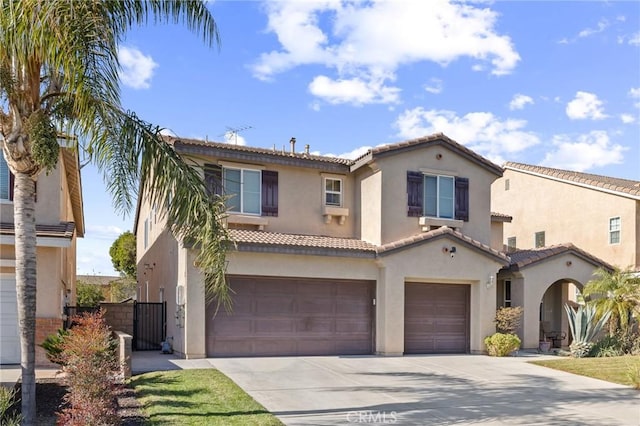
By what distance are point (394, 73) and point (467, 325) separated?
9499 mm

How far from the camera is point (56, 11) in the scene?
28.3ft

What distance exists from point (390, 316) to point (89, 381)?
11.1 metres

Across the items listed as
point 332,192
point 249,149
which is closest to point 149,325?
point 249,149

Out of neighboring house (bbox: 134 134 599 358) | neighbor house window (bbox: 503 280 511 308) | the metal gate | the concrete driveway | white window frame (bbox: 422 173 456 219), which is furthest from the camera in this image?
neighbor house window (bbox: 503 280 511 308)

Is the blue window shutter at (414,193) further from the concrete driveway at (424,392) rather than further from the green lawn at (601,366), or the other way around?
the green lawn at (601,366)

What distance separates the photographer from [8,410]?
1098 cm

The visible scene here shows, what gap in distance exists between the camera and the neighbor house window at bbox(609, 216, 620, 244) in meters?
25.2

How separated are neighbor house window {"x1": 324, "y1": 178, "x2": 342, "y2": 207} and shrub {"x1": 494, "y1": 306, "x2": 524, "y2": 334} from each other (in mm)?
7064

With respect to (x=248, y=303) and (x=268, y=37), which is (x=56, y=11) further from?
(x=248, y=303)

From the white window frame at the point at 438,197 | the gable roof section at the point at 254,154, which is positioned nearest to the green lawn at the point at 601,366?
the white window frame at the point at 438,197

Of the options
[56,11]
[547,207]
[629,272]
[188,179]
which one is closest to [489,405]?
[188,179]

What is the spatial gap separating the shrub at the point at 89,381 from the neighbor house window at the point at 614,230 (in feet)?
72.2

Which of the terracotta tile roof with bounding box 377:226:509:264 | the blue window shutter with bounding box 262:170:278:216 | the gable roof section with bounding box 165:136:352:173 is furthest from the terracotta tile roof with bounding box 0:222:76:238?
the terracotta tile roof with bounding box 377:226:509:264

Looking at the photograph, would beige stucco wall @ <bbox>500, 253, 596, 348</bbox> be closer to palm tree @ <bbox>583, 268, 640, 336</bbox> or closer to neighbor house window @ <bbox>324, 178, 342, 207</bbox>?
palm tree @ <bbox>583, 268, 640, 336</bbox>
